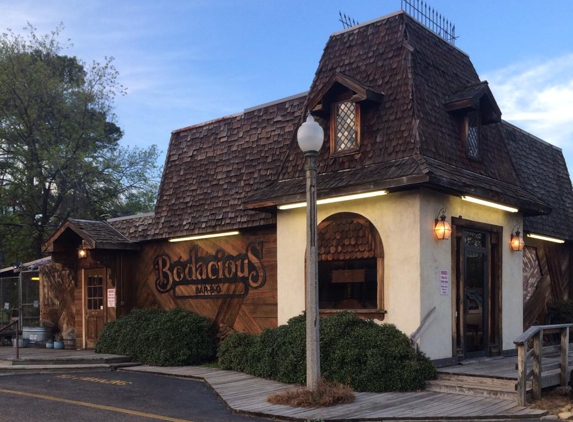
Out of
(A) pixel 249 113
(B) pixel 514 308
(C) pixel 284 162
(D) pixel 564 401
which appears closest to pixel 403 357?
(D) pixel 564 401

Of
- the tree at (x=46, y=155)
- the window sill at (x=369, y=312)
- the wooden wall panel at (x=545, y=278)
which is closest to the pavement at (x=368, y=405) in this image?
the window sill at (x=369, y=312)

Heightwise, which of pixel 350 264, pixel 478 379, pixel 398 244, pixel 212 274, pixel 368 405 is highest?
pixel 398 244

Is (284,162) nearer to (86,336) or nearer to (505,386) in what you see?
(505,386)

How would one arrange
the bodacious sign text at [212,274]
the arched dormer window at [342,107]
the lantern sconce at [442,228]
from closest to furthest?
the lantern sconce at [442,228] → the arched dormer window at [342,107] → the bodacious sign text at [212,274]

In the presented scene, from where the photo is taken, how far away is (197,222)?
14.9m

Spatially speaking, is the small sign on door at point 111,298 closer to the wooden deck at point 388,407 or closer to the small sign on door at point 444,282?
the wooden deck at point 388,407

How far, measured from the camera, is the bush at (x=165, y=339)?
→ 533 inches

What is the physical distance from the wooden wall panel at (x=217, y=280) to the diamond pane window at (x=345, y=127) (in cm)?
270

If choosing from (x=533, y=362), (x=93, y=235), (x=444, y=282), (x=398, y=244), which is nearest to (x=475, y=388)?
(x=533, y=362)

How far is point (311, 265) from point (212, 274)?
20.6 ft

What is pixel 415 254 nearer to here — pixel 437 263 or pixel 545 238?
pixel 437 263

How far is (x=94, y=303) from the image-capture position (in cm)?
1689

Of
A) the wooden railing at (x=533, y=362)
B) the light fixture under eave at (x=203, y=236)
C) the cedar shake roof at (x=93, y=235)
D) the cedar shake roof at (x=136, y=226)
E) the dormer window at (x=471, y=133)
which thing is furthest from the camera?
the cedar shake roof at (x=136, y=226)

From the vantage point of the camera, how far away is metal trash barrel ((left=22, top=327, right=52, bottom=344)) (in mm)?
17547
